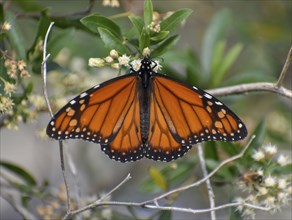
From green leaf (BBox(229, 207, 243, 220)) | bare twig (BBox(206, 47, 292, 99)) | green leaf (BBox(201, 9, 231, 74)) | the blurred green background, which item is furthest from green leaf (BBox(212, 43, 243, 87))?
green leaf (BBox(229, 207, 243, 220))

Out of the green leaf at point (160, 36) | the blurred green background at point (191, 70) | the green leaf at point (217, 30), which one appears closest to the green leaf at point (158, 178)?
the blurred green background at point (191, 70)

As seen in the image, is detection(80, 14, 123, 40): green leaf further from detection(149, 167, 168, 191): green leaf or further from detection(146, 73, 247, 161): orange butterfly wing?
detection(149, 167, 168, 191): green leaf

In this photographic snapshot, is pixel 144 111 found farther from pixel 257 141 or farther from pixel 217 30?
pixel 217 30

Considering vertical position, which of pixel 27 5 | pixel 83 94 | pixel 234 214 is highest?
pixel 27 5

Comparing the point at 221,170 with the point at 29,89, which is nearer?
the point at 29,89

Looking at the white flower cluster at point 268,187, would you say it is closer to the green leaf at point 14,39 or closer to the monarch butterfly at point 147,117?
the monarch butterfly at point 147,117

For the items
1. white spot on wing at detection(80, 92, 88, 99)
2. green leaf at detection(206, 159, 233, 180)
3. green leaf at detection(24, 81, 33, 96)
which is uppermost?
green leaf at detection(24, 81, 33, 96)

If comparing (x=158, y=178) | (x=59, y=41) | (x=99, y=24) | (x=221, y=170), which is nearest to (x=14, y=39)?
(x=59, y=41)
